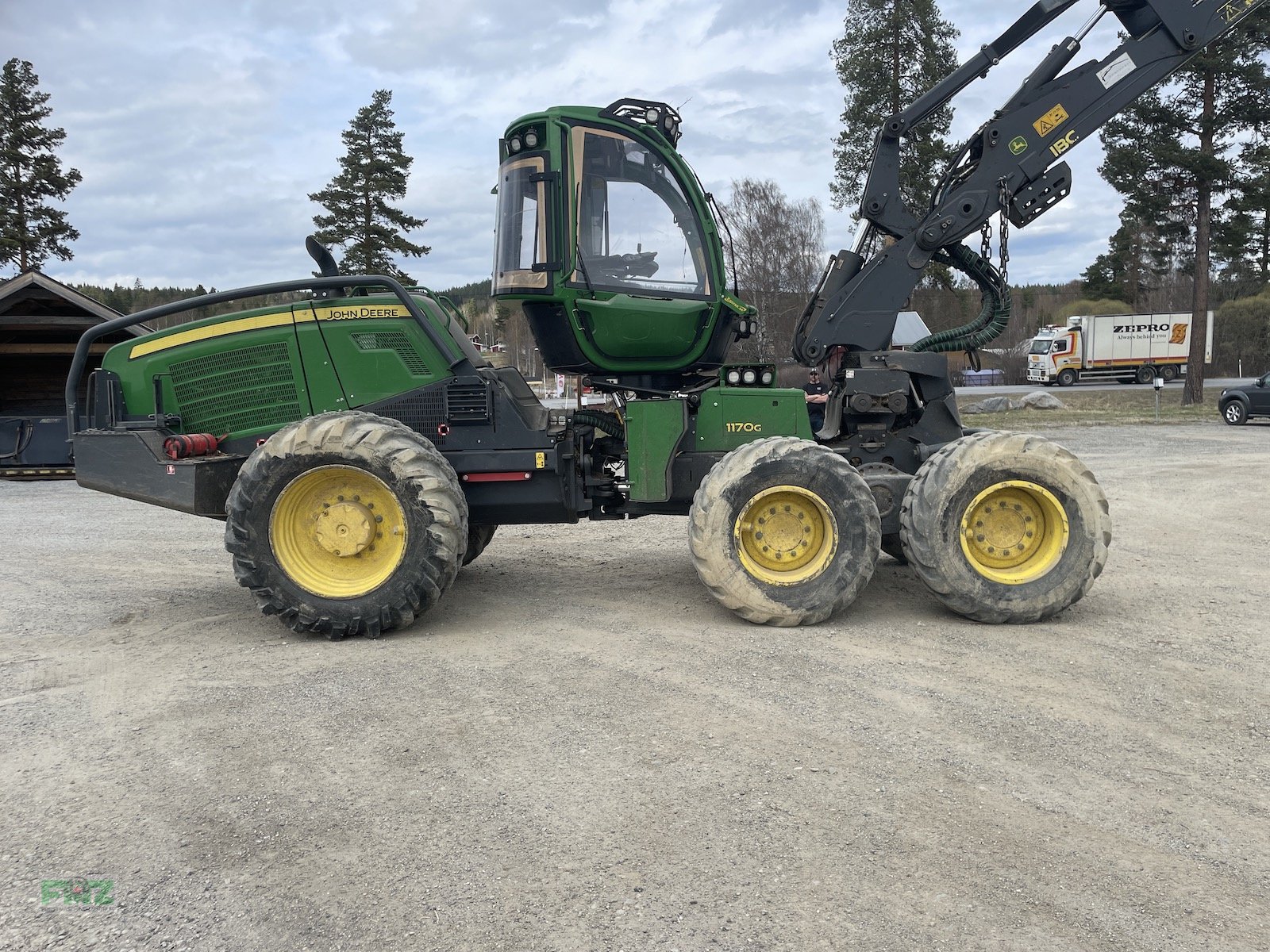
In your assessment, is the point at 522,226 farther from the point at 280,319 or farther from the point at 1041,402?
the point at 1041,402

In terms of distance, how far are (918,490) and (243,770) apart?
4.30m

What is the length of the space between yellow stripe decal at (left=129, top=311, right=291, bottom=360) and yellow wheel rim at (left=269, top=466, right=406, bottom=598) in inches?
49.3

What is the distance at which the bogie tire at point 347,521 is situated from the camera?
237 inches

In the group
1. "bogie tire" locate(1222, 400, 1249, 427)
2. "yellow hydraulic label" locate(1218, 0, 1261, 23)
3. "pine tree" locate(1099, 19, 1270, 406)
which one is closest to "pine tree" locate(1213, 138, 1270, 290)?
"pine tree" locate(1099, 19, 1270, 406)

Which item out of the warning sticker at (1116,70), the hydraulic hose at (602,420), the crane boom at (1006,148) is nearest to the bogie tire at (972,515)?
the crane boom at (1006,148)

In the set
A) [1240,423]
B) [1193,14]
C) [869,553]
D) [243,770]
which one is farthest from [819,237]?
[243,770]

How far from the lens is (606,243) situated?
6.74 meters

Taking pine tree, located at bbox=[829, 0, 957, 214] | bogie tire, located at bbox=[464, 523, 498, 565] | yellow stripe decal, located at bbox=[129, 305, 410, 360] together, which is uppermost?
pine tree, located at bbox=[829, 0, 957, 214]

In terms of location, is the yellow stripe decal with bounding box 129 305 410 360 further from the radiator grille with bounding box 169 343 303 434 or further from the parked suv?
the parked suv

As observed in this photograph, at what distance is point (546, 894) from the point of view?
314 cm

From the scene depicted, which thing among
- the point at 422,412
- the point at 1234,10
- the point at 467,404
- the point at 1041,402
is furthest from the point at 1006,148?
the point at 1041,402

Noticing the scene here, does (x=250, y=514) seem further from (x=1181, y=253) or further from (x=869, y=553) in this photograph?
(x=1181, y=253)

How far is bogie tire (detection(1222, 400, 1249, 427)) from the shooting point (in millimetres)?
23391

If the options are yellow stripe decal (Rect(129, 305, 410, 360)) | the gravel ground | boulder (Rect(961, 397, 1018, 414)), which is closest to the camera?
the gravel ground
